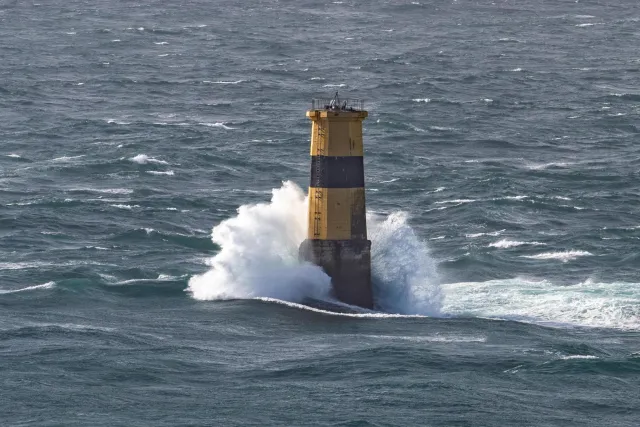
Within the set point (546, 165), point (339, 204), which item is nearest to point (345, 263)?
point (339, 204)

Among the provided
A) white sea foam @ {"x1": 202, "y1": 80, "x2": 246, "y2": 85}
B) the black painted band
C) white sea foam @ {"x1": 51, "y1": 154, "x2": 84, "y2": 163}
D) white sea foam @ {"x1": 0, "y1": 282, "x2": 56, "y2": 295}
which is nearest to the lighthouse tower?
the black painted band

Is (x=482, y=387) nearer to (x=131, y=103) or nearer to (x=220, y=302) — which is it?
(x=220, y=302)

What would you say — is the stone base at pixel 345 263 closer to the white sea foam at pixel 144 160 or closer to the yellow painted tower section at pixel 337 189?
the yellow painted tower section at pixel 337 189

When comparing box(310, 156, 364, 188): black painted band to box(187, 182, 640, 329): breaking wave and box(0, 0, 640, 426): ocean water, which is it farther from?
box(0, 0, 640, 426): ocean water

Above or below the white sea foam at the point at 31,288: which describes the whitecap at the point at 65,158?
above

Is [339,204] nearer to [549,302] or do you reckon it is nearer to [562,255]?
[549,302]

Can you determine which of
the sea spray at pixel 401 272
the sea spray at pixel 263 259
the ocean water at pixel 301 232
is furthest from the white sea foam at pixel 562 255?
the sea spray at pixel 263 259
